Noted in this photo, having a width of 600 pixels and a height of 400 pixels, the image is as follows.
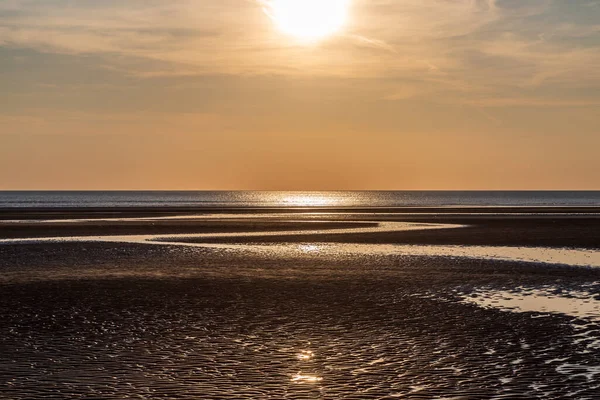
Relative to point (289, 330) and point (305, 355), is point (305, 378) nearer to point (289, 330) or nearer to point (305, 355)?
point (305, 355)

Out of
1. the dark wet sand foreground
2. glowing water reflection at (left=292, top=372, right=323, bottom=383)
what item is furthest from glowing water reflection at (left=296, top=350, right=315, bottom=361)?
glowing water reflection at (left=292, top=372, right=323, bottom=383)

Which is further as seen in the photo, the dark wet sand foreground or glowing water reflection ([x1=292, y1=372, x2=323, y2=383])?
glowing water reflection ([x1=292, y1=372, x2=323, y2=383])

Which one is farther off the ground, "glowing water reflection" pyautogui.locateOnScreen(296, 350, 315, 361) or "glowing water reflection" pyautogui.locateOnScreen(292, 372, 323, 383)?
"glowing water reflection" pyautogui.locateOnScreen(296, 350, 315, 361)

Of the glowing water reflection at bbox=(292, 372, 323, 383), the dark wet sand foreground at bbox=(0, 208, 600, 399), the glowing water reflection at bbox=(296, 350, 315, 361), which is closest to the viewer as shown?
the dark wet sand foreground at bbox=(0, 208, 600, 399)

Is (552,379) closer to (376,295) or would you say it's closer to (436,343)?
(436,343)

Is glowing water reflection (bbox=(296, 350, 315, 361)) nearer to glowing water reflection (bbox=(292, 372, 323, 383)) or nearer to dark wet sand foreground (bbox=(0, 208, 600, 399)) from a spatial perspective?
dark wet sand foreground (bbox=(0, 208, 600, 399))

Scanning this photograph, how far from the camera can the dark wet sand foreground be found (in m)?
14.5

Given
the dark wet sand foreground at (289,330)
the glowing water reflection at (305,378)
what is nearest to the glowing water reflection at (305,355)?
the dark wet sand foreground at (289,330)

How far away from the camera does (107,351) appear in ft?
57.5

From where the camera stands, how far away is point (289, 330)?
2008 cm

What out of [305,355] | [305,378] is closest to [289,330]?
[305,355]

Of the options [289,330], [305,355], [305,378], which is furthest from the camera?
[289,330]

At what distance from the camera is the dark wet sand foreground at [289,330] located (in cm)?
1447

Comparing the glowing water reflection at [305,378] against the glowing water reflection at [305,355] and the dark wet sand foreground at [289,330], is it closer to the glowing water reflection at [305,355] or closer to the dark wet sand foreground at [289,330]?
the dark wet sand foreground at [289,330]
